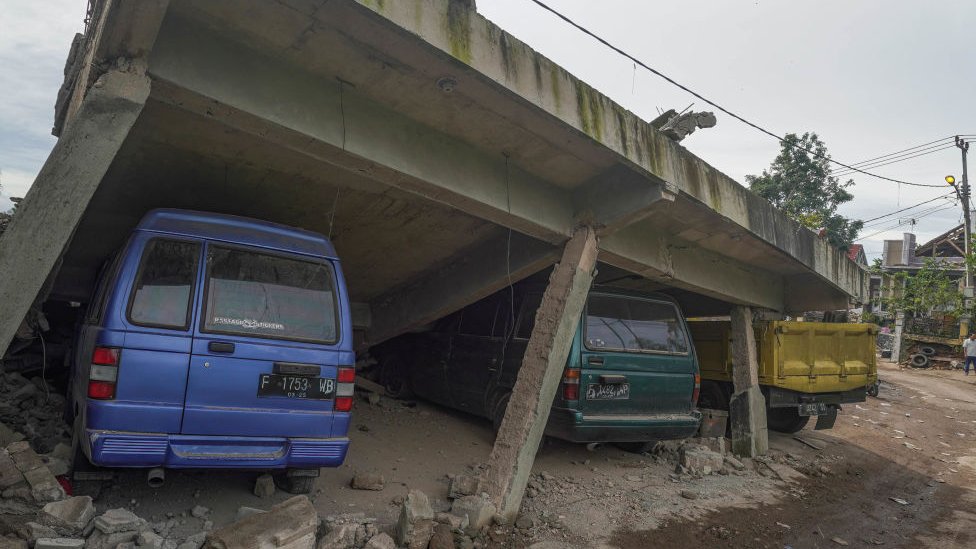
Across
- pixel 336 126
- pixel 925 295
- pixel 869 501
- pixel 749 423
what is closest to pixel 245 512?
pixel 336 126

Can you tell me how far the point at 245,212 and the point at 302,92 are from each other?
221cm

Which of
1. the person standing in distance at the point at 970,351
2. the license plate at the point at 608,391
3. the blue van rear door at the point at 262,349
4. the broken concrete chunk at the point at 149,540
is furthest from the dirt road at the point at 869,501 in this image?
the person standing in distance at the point at 970,351

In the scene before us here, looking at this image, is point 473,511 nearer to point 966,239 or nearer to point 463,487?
point 463,487

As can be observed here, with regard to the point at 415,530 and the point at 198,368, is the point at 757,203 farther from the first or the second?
the point at 198,368

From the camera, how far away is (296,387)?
13.3 ft

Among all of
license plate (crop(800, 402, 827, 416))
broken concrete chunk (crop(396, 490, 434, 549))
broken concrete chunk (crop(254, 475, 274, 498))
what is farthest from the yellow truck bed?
broken concrete chunk (crop(254, 475, 274, 498))

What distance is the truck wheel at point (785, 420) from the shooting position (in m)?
9.49

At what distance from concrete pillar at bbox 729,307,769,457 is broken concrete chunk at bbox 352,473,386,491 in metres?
4.99

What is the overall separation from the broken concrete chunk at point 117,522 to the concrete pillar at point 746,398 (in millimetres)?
6845

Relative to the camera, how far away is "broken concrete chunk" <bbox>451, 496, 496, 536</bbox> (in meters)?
4.51

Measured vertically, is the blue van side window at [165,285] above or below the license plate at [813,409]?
above

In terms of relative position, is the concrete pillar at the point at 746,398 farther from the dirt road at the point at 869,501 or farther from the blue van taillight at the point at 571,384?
the blue van taillight at the point at 571,384

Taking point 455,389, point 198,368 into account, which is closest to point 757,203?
point 455,389

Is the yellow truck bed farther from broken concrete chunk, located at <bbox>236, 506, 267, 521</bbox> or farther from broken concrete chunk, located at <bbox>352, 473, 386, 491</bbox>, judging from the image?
broken concrete chunk, located at <bbox>236, 506, 267, 521</bbox>
